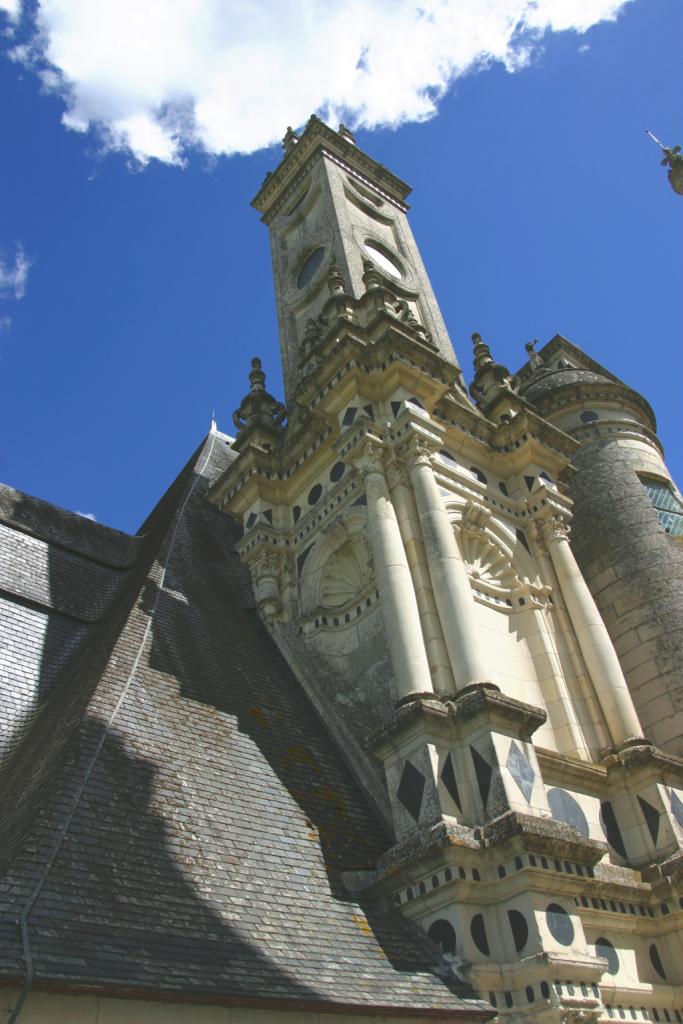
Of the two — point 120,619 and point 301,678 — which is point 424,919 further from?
point 120,619

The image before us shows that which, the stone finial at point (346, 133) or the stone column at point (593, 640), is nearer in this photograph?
the stone column at point (593, 640)

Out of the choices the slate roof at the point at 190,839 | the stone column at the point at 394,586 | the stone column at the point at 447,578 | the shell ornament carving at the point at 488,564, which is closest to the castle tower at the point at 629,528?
the shell ornament carving at the point at 488,564

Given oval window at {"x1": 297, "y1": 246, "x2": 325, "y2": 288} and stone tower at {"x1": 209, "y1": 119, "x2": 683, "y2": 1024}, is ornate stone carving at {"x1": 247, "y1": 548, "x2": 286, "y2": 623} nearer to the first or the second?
stone tower at {"x1": 209, "y1": 119, "x2": 683, "y2": 1024}

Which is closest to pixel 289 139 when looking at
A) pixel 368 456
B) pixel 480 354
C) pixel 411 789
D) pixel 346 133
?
pixel 346 133

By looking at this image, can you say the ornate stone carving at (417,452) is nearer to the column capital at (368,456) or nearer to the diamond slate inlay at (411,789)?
the column capital at (368,456)

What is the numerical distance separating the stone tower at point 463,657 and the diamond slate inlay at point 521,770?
22mm

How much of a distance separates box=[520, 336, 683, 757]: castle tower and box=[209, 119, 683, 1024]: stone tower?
2.20 feet

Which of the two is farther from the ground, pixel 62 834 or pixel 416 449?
pixel 416 449

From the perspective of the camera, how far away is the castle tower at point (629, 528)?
12312mm

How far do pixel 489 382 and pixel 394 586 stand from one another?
6.52 meters

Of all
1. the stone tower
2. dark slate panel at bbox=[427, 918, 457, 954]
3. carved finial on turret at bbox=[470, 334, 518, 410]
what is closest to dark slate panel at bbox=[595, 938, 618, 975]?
the stone tower

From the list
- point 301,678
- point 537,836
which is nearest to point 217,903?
point 537,836

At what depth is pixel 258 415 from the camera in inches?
583

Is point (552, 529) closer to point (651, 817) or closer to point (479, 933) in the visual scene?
point (651, 817)
